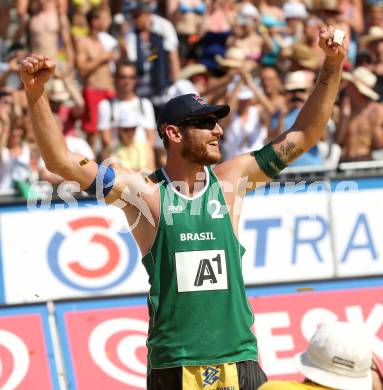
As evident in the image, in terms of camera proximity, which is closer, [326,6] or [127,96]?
[127,96]

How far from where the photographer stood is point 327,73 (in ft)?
19.1

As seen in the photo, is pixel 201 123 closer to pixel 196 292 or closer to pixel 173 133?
pixel 173 133

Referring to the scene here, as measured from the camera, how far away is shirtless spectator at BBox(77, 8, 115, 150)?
12.2 metres

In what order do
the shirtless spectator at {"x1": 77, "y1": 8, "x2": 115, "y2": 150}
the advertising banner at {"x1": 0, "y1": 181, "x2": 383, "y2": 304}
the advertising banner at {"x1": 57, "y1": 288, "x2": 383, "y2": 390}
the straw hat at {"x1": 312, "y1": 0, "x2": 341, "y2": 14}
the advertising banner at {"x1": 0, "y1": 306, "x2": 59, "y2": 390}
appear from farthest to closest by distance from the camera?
the straw hat at {"x1": 312, "y1": 0, "x2": 341, "y2": 14} → the shirtless spectator at {"x1": 77, "y1": 8, "x2": 115, "y2": 150} → the advertising banner at {"x1": 0, "y1": 181, "x2": 383, "y2": 304} → the advertising banner at {"x1": 57, "y1": 288, "x2": 383, "y2": 390} → the advertising banner at {"x1": 0, "y1": 306, "x2": 59, "y2": 390}

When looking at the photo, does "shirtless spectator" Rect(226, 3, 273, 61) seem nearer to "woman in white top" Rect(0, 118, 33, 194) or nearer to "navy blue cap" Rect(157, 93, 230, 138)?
"woman in white top" Rect(0, 118, 33, 194)

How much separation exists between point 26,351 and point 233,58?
18.0ft

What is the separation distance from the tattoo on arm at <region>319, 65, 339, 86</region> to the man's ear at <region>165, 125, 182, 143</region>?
81cm

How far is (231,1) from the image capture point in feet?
45.5

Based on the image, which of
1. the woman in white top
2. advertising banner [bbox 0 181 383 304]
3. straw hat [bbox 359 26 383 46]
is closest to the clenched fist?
advertising banner [bbox 0 181 383 304]

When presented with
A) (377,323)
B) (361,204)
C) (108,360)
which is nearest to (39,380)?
(108,360)

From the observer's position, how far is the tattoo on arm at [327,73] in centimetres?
581

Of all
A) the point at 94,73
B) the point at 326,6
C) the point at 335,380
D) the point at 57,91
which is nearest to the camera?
the point at 335,380

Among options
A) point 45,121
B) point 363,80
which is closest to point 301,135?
point 45,121

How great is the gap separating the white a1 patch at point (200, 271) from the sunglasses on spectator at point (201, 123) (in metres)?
0.67
